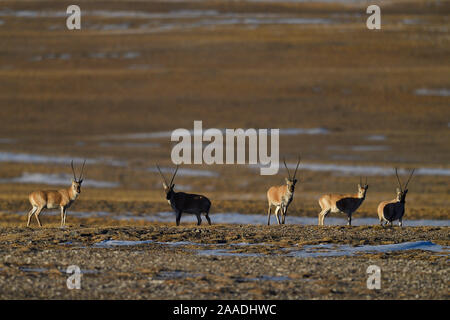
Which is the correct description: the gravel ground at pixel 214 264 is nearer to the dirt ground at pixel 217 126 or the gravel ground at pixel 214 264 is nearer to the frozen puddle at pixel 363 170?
the dirt ground at pixel 217 126

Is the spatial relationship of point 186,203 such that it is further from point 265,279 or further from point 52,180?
point 52,180

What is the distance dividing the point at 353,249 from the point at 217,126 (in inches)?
1920

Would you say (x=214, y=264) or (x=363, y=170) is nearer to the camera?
(x=214, y=264)

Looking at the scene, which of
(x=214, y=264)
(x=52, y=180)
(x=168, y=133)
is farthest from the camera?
(x=168, y=133)

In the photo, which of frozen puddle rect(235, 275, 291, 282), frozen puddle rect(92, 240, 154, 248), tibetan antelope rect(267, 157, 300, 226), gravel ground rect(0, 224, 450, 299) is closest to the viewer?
gravel ground rect(0, 224, 450, 299)

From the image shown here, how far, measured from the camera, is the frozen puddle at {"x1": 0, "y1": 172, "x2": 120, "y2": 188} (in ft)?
143

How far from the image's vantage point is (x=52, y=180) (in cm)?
4428

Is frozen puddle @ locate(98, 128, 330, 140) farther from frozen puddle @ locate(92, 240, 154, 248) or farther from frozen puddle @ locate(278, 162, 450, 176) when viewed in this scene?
frozen puddle @ locate(92, 240, 154, 248)

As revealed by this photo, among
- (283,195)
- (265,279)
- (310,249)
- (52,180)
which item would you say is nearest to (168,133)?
(52,180)

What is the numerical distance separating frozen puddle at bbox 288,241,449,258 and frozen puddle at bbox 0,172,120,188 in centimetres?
2616

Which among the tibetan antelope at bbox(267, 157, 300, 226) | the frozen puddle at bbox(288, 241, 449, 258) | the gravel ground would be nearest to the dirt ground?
the gravel ground

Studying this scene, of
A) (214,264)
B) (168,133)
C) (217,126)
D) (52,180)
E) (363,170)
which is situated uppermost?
(217,126)
